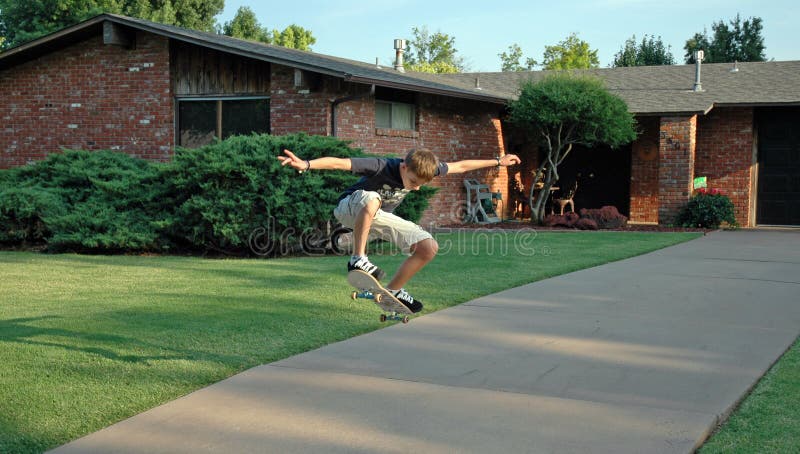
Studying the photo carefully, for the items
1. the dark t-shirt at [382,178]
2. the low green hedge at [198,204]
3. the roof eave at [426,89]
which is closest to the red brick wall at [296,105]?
the roof eave at [426,89]

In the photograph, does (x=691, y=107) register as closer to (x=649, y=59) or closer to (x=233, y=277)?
(x=233, y=277)

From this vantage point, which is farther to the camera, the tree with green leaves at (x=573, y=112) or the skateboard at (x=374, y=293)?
the tree with green leaves at (x=573, y=112)

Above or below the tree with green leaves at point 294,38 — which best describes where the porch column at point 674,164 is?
below

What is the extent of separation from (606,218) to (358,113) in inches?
289

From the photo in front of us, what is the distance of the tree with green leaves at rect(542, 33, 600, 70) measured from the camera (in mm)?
55281

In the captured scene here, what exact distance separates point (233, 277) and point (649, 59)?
1608 inches

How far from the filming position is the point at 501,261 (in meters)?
12.3

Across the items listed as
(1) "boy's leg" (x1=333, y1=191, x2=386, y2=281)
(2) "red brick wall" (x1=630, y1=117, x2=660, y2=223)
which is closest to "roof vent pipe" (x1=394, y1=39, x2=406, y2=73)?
(2) "red brick wall" (x1=630, y1=117, x2=660, y2=223)

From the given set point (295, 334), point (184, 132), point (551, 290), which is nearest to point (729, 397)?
point (295, 334)

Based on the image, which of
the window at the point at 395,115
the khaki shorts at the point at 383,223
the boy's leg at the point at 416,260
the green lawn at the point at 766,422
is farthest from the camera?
the window at the point at 395,115

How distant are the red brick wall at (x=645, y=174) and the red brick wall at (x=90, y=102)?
512 inches

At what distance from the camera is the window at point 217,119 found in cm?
1673

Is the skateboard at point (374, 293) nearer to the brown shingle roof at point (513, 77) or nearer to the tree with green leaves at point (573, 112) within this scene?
the brown shingle roof at point (513, 77)

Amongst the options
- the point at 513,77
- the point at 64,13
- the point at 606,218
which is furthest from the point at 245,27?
the point at 606,218
